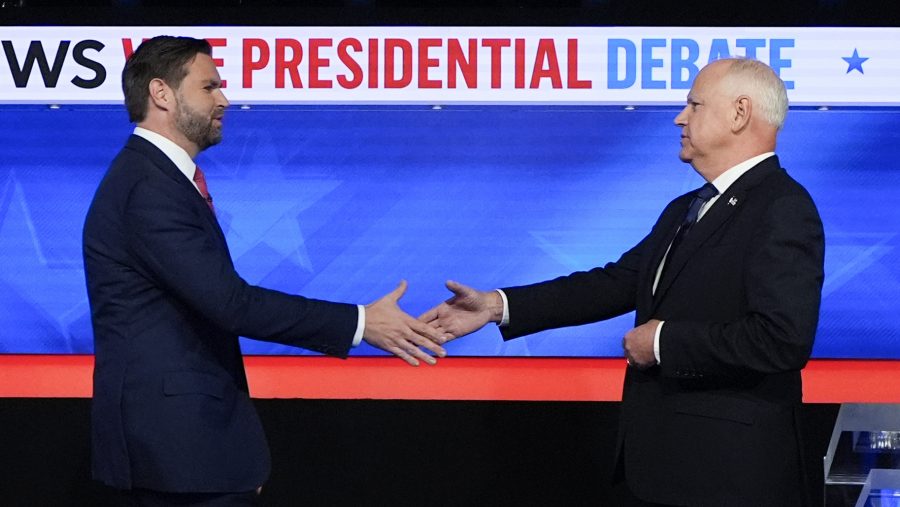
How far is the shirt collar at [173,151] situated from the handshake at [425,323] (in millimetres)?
440

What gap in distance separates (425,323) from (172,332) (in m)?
0.59

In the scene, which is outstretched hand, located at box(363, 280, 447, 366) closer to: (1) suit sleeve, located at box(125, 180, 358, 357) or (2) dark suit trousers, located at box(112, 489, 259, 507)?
(1) suit sleeve, located at box(125, 180, 358, 357)

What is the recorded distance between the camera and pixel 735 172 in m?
2.20

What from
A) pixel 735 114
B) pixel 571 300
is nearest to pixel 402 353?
pixel 571 300

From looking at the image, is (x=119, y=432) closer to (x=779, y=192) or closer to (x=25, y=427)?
(x=779, y=192)

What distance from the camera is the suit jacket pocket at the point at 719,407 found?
6.81 ft

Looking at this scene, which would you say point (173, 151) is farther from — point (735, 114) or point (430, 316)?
point (735, 114)

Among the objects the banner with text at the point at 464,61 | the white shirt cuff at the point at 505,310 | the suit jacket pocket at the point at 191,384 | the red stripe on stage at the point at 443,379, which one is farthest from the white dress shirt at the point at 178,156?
the banner with text at the point at 464,61

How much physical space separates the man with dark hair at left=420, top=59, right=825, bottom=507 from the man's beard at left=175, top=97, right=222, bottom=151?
917 millimetres

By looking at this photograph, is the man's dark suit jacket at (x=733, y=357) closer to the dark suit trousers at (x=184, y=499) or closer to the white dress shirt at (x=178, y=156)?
the white dress shirt at (x=178, y=156)

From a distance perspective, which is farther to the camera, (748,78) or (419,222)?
(419,222)

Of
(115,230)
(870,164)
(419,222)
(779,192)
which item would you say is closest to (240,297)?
(115,230)

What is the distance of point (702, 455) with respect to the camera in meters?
2.08

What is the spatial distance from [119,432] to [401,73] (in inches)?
93.8
